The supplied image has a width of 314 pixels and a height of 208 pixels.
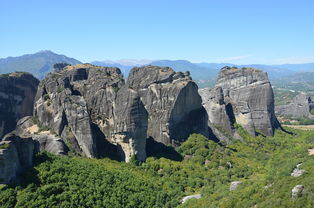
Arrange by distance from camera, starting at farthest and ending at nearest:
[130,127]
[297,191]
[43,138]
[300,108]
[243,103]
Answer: [300,108] < [243,103] < [130,127] < [43,138] < [297,191]

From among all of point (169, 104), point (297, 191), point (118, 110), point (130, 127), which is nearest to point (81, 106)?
point (118, 110)

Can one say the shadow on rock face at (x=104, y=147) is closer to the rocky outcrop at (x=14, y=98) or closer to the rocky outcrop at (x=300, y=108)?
the rocky outcrop at (x=14, y=98)

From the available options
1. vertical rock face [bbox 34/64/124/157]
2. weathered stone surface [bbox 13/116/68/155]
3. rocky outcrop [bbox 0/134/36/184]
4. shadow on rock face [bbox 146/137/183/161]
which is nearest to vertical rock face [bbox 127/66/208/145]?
shadow on rock face [bbox 146/137/183/161]

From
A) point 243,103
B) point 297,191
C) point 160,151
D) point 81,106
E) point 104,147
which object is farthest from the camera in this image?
point 243,103

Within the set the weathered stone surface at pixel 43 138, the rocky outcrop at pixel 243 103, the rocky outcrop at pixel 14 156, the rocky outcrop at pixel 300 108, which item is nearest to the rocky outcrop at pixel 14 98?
the weathered stone surface at pixel 43 138

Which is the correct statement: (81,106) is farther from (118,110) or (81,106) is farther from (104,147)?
(104,147)

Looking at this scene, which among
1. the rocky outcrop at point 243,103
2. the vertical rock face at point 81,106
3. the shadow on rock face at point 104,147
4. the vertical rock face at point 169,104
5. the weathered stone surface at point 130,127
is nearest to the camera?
the vertical rock face at point 81,106

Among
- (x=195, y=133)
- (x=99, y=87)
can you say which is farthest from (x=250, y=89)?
(x=99, y=87)
